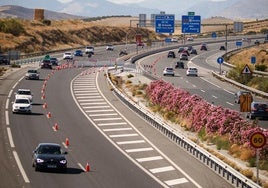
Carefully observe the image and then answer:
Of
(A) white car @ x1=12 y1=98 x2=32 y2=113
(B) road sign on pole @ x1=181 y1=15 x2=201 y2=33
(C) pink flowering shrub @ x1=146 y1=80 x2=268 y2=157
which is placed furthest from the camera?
(B) road sign on pole @ x1=181 y1=15 x2=201 y2=33

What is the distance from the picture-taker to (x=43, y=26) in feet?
568

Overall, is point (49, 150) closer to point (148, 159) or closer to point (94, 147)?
point (148, 159)

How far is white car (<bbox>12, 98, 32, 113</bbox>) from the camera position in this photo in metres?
50.7

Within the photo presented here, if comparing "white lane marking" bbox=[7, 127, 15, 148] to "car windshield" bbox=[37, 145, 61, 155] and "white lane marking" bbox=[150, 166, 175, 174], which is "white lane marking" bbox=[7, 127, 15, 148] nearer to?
"car windshield" bbox=[37, 145, 61, 155]

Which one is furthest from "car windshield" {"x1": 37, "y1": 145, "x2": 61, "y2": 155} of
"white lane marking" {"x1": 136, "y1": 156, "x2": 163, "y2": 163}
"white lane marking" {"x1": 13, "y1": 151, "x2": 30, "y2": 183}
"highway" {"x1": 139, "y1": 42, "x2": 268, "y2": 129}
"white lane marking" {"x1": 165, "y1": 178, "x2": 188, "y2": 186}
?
"highway" {"x1": 139, "y1": 42, "x2": 268, "y2": 129}

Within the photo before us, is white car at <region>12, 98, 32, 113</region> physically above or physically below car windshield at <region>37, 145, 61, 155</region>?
below

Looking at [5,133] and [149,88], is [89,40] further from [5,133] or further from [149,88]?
[5,133]

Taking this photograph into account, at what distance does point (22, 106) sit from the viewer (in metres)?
50.9

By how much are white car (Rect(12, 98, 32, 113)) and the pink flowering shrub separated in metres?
→ 10.6

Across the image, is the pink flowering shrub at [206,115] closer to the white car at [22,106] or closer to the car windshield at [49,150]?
the car windshield at [49,150]

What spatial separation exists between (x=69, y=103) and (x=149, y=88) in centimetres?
835

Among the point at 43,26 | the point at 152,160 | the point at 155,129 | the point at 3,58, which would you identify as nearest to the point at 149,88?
the point at 155,129

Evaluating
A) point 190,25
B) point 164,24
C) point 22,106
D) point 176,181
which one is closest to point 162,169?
point 176,181

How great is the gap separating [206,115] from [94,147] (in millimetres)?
8763
